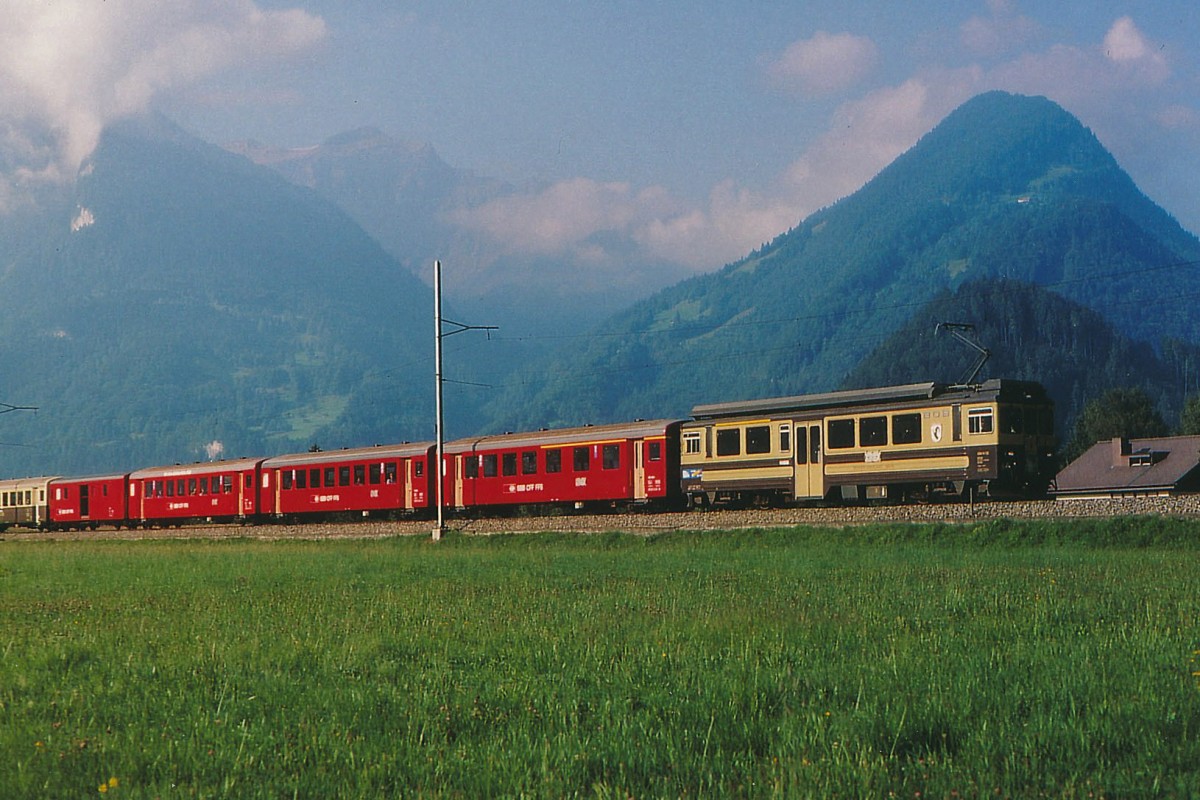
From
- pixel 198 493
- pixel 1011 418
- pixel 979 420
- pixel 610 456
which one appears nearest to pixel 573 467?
pixel 610 456

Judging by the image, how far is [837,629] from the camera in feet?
44.1

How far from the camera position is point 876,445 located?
1492 inches

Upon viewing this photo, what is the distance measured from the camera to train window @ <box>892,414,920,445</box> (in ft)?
121

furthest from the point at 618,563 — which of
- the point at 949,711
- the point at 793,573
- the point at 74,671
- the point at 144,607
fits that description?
the point at 949,711

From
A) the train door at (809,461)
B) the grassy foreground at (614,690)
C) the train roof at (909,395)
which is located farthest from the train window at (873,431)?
the grassy foreground at (614,690)

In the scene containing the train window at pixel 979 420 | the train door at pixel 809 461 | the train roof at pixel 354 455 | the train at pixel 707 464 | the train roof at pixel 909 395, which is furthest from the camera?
the train roof at pixel 354 455

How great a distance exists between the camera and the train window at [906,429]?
1453 inches

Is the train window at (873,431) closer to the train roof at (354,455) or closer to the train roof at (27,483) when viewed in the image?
the train roof at (354,455)

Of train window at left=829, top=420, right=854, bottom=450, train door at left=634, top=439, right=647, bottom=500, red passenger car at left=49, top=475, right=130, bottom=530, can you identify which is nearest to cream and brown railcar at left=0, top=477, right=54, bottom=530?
red passenger car at left=49, top=475, right=130, bottom=530

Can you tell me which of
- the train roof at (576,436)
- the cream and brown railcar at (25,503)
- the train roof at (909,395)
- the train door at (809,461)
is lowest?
the cream and brown railcar at (25,503)

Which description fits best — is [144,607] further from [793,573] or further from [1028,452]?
[1028,452]

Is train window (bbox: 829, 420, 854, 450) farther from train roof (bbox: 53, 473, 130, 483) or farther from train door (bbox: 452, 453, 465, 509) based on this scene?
train roof (bbox: 53, 473, 130, 483)

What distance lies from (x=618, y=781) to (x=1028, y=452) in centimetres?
3199

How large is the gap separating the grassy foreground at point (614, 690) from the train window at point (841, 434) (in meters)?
18.1
